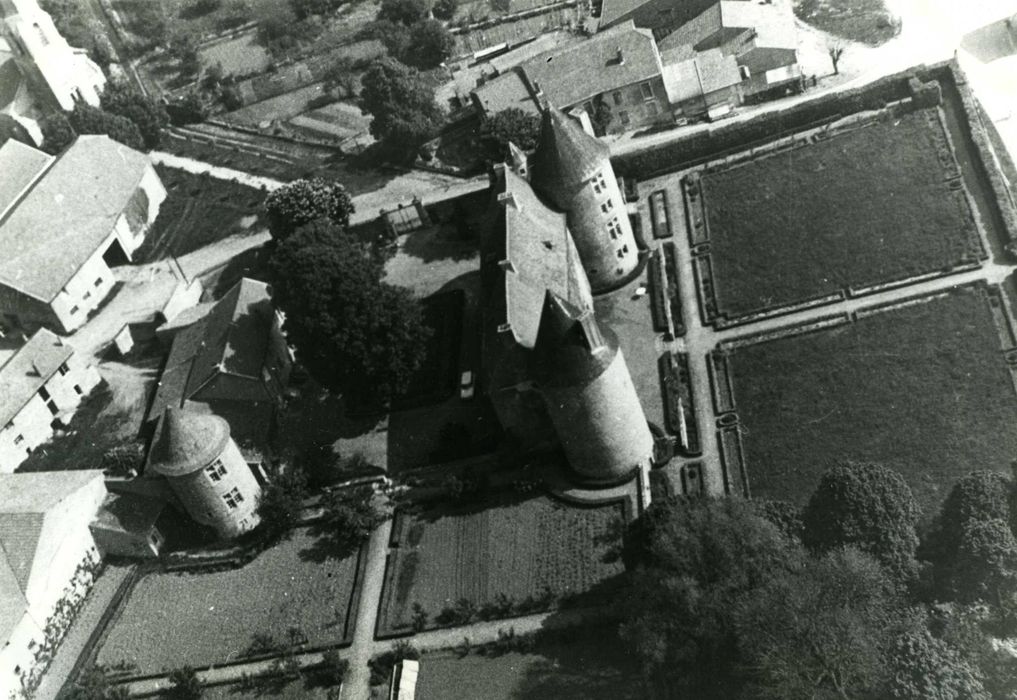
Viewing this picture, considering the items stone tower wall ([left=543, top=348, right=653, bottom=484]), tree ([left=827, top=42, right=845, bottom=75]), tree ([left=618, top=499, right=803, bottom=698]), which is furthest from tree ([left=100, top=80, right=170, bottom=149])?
tree ([left=618, top=499, right=803, bottom=698])

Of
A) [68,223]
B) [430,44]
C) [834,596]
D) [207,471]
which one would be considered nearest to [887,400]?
[834,596]

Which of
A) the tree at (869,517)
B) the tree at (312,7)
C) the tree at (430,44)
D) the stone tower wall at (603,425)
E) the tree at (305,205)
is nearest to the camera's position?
the tree at (869,517)

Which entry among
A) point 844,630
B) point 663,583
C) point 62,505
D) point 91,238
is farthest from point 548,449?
point 91,238

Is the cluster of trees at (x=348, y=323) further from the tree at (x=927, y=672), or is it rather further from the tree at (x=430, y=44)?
the tree at (x=430, y=44)

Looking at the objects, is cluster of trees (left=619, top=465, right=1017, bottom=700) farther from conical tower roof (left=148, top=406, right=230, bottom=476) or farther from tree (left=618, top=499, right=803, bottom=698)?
conical tower roof (left=148, top=406, right=230, bottom=476)

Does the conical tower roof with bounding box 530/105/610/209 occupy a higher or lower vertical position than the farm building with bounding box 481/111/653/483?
higher

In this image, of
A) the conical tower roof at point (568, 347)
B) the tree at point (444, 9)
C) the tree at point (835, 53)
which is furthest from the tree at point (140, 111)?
the tree at point (835, 53)

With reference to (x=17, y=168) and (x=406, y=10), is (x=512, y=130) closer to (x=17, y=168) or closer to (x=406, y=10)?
(x=406, y=10)

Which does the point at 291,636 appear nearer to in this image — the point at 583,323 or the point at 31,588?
the point at 31,588
